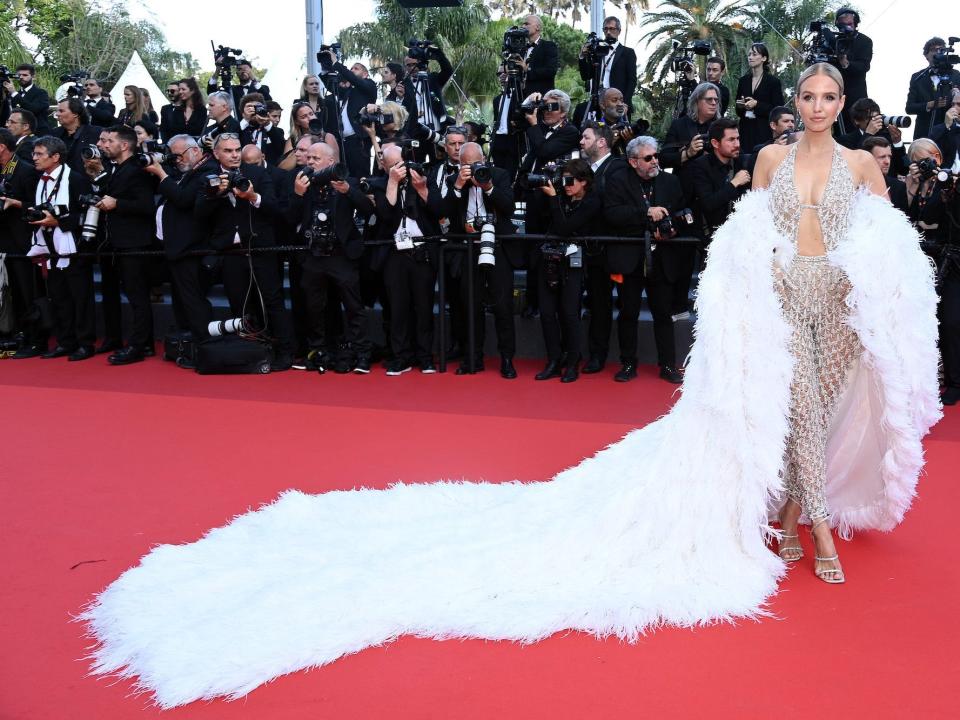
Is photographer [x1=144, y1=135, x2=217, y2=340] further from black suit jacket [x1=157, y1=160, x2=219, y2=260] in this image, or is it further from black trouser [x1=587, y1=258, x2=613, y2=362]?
black trouser [x1=587, y1=258, x2=613, y2=362]

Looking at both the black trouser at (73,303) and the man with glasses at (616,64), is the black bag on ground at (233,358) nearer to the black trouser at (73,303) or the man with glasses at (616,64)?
the black trouser at (73,303)

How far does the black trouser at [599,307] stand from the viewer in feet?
22.5

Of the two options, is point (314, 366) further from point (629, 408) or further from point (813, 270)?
point (813, 270)

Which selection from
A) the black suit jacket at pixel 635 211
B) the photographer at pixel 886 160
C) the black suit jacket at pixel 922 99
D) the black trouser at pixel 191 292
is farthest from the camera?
the black suit jacket at pixel 922 99

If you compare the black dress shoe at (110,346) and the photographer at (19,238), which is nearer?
the photographer at (19,238)

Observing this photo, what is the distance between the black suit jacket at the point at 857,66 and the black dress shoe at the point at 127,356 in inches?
229

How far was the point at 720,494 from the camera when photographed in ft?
10.5

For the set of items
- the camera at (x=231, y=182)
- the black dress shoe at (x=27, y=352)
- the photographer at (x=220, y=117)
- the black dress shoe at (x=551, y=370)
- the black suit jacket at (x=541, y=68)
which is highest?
the black suit jacket at (x=541, y=68)

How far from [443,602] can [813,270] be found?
156cm

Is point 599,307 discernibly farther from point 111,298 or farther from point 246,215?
point 111,298

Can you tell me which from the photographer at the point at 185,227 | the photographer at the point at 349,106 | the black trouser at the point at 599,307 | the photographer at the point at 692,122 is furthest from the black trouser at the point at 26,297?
the photographer at the point at 692,122

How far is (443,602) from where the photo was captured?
2.99 meters

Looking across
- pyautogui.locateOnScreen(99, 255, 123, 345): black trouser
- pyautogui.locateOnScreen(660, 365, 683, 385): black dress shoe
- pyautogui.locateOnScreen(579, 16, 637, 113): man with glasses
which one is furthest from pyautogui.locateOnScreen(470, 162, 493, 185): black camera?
pyautogui.locateOnScreen(99, 255, 123, 345): black trouser

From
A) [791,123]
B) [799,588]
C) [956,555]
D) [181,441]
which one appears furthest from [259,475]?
[791,123]
